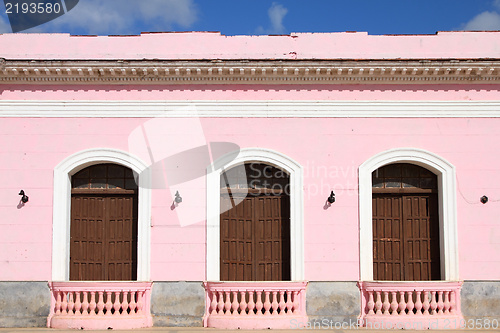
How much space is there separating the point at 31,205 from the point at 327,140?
5.82 meters

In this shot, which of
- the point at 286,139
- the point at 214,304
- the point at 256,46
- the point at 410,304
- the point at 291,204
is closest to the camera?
the point at 410,304

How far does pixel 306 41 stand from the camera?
37.0 ft

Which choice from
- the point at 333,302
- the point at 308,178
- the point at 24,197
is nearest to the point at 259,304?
the point at 333,302

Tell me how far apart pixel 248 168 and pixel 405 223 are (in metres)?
3.27

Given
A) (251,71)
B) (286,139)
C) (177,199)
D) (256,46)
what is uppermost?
(256,46)

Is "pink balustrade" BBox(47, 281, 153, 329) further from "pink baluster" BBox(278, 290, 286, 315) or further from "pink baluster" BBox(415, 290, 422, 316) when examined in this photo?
"pink baluster" BBox(415, 290, 422, 316)

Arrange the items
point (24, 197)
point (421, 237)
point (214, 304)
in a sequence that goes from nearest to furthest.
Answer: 1. point (214, 304)
2. point (24, 197)
3. point (421, 237)

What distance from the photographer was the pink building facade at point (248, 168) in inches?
422

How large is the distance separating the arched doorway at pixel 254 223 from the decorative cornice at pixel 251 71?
72.0 inches

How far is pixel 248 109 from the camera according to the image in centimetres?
1108

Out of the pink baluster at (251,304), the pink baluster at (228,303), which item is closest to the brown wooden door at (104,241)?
the pink baluster at (228,303)

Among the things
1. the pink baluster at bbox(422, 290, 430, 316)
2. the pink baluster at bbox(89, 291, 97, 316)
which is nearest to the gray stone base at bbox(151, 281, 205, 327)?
the pink baluster at bbox(89, 291, 97, 316)

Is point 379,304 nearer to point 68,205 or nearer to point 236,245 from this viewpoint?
point 236,245

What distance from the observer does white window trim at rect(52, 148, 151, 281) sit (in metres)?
10.7
